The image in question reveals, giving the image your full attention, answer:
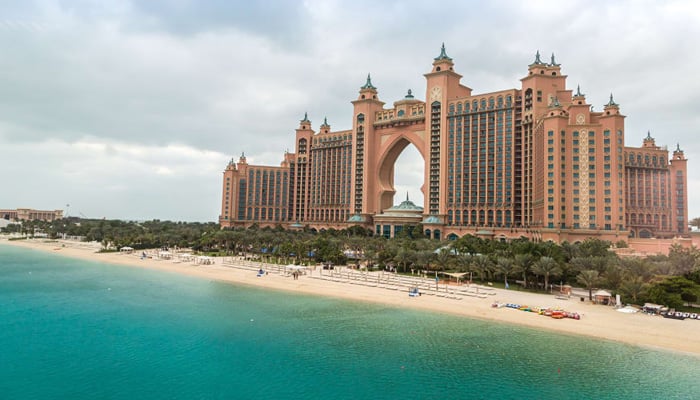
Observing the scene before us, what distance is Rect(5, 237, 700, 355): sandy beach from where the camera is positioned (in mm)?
41312

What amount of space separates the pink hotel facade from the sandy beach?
1748 inches

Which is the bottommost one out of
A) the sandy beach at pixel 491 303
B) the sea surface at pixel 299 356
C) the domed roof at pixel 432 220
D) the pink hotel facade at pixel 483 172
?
the sea surface at pixel 299 356

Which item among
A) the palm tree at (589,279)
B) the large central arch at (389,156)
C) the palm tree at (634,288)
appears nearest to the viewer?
the palm tree at (634,288)

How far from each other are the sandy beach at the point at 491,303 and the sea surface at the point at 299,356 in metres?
2.47

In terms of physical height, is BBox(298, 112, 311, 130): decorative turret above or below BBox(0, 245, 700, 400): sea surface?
above

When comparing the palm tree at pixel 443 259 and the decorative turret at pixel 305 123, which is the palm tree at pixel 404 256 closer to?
the palm tree at pixel 443 259

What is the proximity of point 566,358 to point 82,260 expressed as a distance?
108m

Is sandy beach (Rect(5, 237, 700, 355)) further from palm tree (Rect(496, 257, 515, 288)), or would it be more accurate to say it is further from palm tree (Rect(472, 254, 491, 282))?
palm tree (Rect(472, 254, 491, 282))

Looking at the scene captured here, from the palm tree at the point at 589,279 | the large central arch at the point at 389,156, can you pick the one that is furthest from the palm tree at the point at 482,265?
the large central arch at the point at 389,156

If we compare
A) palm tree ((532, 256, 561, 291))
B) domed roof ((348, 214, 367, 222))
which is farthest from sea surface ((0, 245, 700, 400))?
domed roof ((348, 214, 367, 222))

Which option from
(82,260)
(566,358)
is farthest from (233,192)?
(566,358)

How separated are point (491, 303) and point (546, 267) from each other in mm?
10453

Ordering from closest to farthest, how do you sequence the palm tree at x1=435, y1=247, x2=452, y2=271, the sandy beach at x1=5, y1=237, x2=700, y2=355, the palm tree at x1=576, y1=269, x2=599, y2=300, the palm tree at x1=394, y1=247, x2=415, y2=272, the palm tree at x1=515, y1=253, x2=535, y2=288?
the sandy beach at x1=5, y1=237, x2=700, y2=355 < the palm tree at x1=576, y1=269, x2=599, y2=300 < the palm tree at x1=515, y1=253, x2=535, y2=288 < the palm tree at x1=435, y1=247, x2=452, y2=271 < the palm tree at x1=394, y1=247, x2=415, y2=272

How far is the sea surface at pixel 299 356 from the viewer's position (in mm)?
30438
